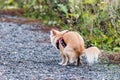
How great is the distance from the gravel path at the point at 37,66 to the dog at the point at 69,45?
15cm

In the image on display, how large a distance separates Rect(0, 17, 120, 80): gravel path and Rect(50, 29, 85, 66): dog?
0.15m

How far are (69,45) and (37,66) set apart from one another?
701 millimetres

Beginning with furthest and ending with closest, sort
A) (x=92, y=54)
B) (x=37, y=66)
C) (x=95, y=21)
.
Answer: (x=95, y=21)
(x=37, y=66)
(x=92, y=54)

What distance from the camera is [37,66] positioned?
9.32m

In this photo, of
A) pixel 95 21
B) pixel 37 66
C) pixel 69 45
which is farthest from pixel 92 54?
pixel 95 21

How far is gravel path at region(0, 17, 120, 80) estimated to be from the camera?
837 centimetres

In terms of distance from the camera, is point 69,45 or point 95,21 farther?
point 95,21

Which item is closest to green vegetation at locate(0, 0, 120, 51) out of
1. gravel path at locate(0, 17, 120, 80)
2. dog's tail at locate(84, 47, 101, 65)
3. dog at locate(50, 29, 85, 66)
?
gravel path at locate(0, 17, 120, 80)

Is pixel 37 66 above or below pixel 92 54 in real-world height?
below

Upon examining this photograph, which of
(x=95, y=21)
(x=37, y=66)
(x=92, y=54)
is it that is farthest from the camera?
(x=95, y=21)

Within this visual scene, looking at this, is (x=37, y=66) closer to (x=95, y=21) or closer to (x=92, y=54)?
(x=92, y=54)

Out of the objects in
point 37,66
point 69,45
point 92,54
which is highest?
point 69,45

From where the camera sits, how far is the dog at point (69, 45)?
30.7 feet

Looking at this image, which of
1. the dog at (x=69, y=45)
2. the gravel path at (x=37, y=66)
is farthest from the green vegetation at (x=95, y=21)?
the dog at (x=69, y=45)
